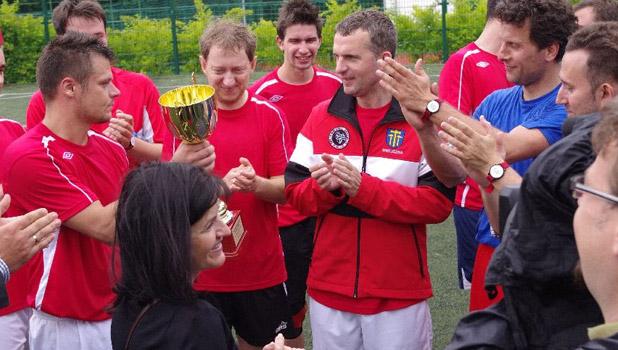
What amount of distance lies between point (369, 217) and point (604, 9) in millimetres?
2328

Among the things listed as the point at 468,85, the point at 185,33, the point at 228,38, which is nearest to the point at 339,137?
the point at 228,38

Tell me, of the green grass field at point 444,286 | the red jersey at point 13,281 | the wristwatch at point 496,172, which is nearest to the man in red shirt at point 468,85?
the green grass field at point 444,286

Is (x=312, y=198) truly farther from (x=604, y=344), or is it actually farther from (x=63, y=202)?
(x=604, y=344)

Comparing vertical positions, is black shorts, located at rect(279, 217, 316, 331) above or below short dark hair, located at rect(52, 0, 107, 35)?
below

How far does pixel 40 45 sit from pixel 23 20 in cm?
73

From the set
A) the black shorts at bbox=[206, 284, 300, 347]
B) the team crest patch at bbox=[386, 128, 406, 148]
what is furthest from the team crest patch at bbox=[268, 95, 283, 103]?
the team crest patch at bbox=[386, 128, 406, 148]

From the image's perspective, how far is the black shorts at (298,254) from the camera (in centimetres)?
564

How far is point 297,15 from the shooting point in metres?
6.50

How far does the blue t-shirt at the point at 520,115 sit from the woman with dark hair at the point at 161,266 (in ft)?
5.80

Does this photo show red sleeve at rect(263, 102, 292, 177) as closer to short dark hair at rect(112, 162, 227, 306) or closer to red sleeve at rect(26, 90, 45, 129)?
red sleeve at rect(26, 90, 45, 129)

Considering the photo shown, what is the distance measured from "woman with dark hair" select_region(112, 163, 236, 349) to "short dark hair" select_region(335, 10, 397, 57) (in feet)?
6.25

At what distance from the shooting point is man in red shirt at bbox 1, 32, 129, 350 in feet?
12.6

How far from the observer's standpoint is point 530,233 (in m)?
1.89

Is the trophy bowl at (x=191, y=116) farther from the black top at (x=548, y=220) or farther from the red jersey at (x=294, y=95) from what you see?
the black top at (x=548, y=220)
